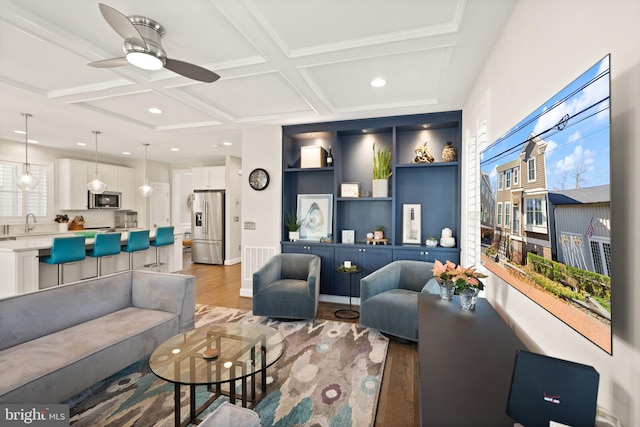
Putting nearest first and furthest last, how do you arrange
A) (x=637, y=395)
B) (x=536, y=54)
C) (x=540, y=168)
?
1. (x=637, y=395)
2. (x=540, y=168)
3. (x=536, y=54)

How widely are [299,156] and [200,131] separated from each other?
5.36 ft

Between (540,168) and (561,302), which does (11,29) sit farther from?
(561,302)

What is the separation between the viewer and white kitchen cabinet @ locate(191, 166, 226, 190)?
731 cm

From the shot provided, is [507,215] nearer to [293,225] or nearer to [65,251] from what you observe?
[293,225]

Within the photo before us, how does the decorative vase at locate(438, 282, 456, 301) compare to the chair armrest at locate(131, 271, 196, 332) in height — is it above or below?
above

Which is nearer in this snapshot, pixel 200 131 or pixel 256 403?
pixel 256 403

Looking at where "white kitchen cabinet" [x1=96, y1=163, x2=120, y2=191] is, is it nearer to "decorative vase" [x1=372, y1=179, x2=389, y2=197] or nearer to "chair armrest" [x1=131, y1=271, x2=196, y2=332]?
"chair armrest" [x1=131, y1=271, x2=196, y2=332]

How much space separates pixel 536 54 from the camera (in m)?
1.47

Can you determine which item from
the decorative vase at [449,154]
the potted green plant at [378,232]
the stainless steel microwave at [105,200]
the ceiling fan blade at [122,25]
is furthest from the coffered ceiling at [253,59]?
the stainless steel microwave at [105,200]

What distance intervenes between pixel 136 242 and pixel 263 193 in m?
2.24

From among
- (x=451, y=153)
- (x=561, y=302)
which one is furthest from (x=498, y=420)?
(x=451, y=153)

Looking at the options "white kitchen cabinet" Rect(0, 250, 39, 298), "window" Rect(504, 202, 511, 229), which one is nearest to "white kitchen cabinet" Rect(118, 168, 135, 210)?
"white kitchen cabinet" Rect(0, 250, 39, 298)

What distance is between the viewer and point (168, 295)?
2834 millimetres

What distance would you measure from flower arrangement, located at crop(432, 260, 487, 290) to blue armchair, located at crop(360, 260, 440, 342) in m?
0.72
